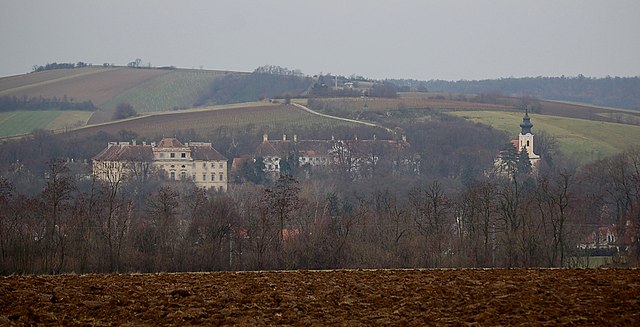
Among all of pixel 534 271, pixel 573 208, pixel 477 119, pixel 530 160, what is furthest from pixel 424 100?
pixel 534 271

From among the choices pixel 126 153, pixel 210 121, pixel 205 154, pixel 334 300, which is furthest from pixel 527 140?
pixel 334 300

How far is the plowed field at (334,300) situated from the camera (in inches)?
1009

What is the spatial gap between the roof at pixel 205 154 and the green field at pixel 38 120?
28.4m

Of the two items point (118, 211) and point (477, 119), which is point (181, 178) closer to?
point (477, 119)

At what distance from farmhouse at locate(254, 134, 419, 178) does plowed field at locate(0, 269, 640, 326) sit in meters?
106

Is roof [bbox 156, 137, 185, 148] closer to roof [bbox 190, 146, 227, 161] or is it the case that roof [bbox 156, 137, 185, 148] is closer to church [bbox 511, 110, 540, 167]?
roof [bbox 190, 146, 227, 161]

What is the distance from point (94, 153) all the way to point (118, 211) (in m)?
81.3

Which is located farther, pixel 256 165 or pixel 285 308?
pixel 256 165

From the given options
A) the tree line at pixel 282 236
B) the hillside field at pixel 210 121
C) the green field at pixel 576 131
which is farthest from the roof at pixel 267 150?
the tree line at pixel 282 236

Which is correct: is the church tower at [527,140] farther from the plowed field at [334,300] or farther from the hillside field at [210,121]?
the plowed field at [334,300]

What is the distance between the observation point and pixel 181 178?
143 metres

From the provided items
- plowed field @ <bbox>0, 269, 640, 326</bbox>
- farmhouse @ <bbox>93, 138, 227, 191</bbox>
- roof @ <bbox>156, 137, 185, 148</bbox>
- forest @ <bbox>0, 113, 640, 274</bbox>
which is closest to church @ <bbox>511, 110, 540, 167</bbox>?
farmhouse @ <bbox>93, 138, 227, 191</bbox>

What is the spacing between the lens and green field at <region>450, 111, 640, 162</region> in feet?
462

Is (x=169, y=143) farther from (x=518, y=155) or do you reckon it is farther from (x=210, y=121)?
(x=518, y=155)
